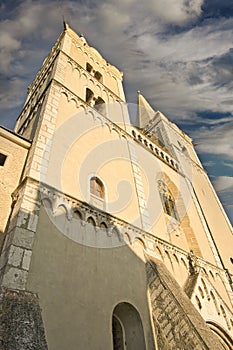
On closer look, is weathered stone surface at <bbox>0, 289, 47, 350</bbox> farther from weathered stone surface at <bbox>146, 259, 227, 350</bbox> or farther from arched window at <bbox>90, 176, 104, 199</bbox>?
arched window at <bbox>90, 176, 104, 199</bbox>

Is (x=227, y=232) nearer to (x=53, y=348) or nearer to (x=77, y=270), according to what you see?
(x=77, y=270)

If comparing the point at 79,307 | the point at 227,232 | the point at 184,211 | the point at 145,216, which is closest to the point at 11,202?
the point at 79,307

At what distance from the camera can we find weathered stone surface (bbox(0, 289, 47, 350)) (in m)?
2.74

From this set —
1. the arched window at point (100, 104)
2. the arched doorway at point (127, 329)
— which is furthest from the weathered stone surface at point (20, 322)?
the arched window at point (100, 104)

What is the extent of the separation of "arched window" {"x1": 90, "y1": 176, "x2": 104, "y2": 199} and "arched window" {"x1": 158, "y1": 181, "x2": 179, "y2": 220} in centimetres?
467

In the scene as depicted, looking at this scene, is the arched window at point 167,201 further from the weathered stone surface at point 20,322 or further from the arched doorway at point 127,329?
the weathered stone surface at point 20,322

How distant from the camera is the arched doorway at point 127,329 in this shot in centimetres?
593

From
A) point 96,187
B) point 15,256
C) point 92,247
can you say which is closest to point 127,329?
point 92,247

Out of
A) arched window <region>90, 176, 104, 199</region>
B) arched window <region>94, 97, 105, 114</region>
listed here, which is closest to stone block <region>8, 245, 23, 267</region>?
arched window <region>90, 176, 104, 199</region>

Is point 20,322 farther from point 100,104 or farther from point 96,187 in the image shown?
point 100,104

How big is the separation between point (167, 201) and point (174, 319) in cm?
730

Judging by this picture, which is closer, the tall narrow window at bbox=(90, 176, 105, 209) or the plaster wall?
the plaster wall

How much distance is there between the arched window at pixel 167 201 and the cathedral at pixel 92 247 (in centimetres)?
9

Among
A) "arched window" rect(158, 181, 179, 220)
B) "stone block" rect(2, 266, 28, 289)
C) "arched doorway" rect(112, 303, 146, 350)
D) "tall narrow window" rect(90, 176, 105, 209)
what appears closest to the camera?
"stone block" rect(2, 266, 28, 289)
